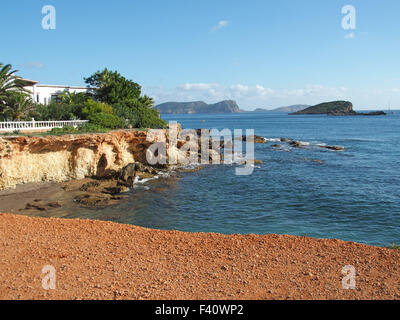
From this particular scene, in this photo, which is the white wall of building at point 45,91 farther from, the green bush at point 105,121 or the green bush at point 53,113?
the green bush at point 105,121

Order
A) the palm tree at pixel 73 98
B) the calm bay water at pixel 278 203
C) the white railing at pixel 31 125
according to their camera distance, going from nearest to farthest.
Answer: the calm bay water at pixel 278 203
the white railing at pixel 31 125
the palm tree at pixel 73 98

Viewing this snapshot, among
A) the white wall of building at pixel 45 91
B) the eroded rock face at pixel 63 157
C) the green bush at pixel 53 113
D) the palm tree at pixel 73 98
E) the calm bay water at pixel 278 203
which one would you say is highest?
the white wall of building at pixel 45 91

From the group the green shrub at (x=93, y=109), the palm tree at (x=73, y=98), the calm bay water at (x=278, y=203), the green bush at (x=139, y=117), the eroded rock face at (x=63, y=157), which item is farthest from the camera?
the palm tree at (x=73, y=98)

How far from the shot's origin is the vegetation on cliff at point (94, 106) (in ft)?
88.0

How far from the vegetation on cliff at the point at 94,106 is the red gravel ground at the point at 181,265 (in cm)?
1617

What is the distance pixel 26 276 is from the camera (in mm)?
9203

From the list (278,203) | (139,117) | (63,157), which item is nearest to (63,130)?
(63,157)

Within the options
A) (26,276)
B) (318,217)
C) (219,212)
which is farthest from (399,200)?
(26,276)

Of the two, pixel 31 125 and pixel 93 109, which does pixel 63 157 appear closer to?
pixel 31 125

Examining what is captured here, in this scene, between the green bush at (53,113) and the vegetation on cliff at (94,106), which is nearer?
the vegetation on cliff at (94,106)

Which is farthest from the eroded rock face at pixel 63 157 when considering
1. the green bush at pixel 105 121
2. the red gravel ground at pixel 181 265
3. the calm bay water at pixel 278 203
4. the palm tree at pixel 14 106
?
the red gravel ground at pixel 181 265

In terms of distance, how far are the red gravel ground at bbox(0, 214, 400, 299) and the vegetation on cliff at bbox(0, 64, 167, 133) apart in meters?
16.2

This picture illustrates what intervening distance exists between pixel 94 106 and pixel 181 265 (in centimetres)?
2739

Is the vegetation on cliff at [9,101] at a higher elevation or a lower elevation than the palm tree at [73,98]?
lower
